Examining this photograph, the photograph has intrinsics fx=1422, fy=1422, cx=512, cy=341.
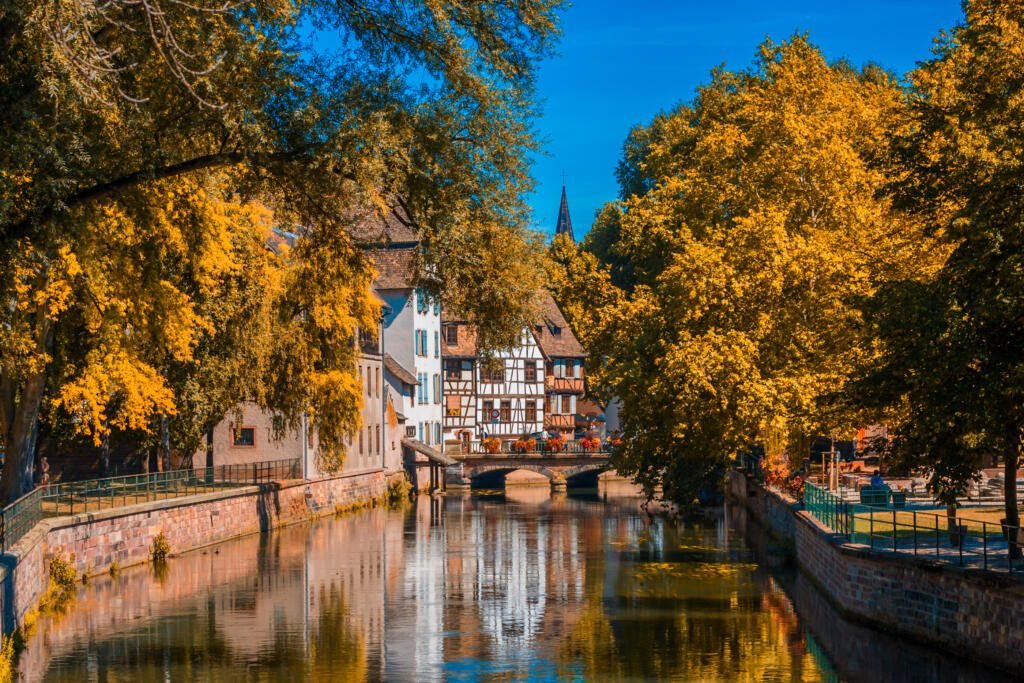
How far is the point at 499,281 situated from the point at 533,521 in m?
35.8

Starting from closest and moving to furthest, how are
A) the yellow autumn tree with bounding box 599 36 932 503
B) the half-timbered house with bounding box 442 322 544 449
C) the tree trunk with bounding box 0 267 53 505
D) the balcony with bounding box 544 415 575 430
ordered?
the tree trunk with bounding box 0 267 53 505
the yellow autumn tree with bounding box 599 36 932 503
the half-timbered house with bounding box 442 322 544 449
the balcony with bounding box 544 415 575 430

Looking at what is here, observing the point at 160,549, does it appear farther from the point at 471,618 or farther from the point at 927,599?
the point at 927,599

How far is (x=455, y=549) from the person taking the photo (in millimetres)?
43719

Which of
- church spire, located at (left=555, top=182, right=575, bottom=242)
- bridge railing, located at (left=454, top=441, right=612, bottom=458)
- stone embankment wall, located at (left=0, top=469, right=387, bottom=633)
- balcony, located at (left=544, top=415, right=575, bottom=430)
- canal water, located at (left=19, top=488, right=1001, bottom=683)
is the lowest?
canal water, located at (left=19, top=488, right=1001, bottom=683)

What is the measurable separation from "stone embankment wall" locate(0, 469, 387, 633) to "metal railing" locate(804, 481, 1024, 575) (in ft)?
50.7

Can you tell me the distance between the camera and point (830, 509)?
3077 cm

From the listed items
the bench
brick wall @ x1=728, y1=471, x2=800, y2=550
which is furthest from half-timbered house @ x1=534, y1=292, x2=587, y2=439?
the bench

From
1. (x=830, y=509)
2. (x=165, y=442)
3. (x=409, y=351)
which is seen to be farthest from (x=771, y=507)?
(x=409, y=351)

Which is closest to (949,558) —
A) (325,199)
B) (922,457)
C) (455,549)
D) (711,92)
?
(922,457)

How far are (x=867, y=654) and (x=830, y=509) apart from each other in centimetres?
727

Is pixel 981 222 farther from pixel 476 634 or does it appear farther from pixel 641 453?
pixel 641 453

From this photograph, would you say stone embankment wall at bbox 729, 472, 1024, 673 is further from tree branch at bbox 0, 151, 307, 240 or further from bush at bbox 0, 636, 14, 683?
bush at bbox 0, 636, 14, 683

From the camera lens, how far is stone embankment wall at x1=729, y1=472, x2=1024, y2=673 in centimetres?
2067

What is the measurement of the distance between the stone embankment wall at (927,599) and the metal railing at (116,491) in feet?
50.6
